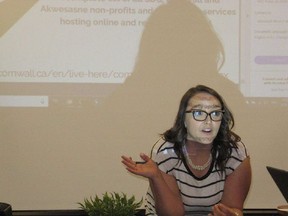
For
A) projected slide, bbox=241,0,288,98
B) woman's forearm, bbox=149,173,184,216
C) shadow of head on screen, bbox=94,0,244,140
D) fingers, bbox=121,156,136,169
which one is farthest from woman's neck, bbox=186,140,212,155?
projected slide, bbox=241,0,288,98

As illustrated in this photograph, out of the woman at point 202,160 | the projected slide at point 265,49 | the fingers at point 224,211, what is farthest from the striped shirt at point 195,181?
the projected slide at point 265,49

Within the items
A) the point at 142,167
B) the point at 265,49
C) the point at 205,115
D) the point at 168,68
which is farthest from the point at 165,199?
the point at 265,49

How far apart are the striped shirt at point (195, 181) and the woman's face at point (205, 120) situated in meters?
0.13

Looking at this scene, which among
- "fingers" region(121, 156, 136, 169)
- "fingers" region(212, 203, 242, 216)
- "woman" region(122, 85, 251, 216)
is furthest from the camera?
"woman" region(122, 85, 251, 216)

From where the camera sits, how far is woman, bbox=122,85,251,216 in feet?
7.09

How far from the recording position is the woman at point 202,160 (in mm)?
2162

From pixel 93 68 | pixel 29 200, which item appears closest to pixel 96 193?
pixel 29 200

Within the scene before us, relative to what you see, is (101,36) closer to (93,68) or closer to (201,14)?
(93,68)

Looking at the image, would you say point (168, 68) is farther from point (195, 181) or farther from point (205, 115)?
point (195, 181)

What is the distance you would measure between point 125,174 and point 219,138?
117 cm

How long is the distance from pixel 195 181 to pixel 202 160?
4.1 inches

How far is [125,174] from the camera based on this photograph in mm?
3287

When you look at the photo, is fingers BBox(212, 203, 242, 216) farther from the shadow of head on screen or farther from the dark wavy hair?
the shadow of head on screen

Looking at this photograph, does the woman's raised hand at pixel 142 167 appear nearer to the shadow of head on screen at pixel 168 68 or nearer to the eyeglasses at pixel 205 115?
the eyeglasses at pixel 205 115
